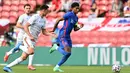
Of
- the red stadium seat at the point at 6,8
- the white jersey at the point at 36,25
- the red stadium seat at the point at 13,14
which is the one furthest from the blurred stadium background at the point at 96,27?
the white jersey at the point at 36,25

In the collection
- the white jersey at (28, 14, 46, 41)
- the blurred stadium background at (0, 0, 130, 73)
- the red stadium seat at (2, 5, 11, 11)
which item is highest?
the white jersey at (28, 14, 46, 41)

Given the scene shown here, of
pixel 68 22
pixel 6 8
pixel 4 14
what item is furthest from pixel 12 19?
pixel 68 22

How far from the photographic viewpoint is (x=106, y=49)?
19.8 m

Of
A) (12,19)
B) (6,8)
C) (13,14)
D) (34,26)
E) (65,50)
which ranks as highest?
(34,26)

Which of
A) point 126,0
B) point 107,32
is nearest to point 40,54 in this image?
point 107,32

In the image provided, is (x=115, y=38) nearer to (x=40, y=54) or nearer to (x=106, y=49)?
(x=106, y=49)

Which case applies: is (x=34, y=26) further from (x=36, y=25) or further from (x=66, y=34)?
(x=66, y=34)

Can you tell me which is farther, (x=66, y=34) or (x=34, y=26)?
(x=66, y=34)

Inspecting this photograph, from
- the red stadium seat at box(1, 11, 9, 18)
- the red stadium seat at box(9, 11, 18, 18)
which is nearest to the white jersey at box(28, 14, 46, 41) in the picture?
the red stadium seat at box(9, 11, 18, 18)

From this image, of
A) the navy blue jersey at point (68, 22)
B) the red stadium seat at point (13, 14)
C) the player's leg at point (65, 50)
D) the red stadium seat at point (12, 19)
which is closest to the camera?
the navy blue jersey at point (68, 22)

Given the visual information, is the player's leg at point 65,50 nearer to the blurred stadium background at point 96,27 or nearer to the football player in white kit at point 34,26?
the football player in white kit at point 34,26

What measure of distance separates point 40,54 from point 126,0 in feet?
15.3

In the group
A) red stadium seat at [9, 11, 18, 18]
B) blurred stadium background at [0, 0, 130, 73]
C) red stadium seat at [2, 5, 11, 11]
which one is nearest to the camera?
blurred stadium background at [0, 0, 130, 73]

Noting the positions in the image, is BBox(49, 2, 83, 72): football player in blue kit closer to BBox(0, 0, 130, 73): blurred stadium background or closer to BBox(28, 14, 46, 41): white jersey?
BBox(28, 14, 46, 41): white jersey
